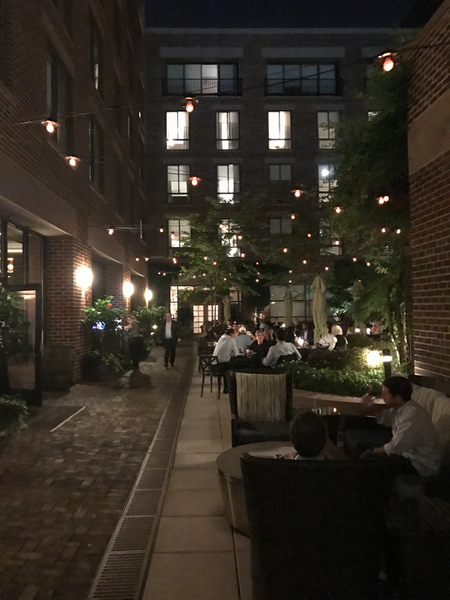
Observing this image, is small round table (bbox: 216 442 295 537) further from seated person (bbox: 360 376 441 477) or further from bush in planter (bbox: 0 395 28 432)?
bush in planter (bbox: 0 395 28 432)

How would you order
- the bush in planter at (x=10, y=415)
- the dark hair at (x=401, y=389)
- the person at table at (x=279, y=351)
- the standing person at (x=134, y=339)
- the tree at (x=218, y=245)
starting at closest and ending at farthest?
the dark hair at (x=401, y=389)
the bush in planter at (x=10, y=415)
the person at table at (x=279, y=351)
the standing person at (x=134, y=339)
the tree at (x=218, y=245)

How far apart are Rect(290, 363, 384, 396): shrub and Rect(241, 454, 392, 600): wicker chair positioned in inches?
185

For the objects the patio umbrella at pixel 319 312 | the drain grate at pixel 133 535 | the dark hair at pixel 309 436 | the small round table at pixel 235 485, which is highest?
the patio umbrella at pixel 319 312

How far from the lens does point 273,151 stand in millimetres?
31969

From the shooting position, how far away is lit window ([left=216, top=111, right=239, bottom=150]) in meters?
32.1

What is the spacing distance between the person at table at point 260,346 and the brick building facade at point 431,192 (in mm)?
6000

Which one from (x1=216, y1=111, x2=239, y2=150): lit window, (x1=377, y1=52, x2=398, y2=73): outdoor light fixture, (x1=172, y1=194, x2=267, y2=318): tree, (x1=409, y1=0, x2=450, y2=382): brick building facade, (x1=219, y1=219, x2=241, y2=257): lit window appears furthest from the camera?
(x1=216, y1=111, x2=239, y2=150): lit window

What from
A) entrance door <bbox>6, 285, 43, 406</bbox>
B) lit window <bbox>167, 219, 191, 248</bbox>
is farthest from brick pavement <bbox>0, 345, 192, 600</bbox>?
lit window <bbox>167, 219, 191, 248</bbox>

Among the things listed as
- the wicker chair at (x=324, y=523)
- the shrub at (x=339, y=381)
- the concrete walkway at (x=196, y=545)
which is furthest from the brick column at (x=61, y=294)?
the wicker chair at (x=324, y=523)

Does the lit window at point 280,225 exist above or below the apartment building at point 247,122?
below

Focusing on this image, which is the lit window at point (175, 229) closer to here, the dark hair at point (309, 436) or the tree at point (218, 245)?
the tree at point (218, 245)

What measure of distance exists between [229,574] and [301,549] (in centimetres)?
112

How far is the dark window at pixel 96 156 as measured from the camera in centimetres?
1518

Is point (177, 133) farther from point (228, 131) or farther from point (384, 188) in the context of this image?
point (384, 188)
